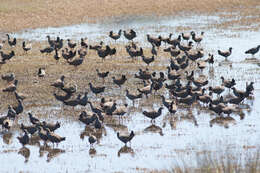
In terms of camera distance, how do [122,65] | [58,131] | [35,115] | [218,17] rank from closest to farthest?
1. [58,131]
2. [35,115]
3. [122,65]
4. [218,17]

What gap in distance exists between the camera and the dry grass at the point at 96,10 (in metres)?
45.6

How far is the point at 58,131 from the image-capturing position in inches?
861

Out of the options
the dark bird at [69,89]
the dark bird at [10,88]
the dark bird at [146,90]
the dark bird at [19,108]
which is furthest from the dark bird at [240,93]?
the dark bird at [10,88]

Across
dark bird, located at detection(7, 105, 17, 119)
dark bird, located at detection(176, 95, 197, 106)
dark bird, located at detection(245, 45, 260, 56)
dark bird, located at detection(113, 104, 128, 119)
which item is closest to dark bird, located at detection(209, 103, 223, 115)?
dark bird, located at detection(176, 95, 197, 106)

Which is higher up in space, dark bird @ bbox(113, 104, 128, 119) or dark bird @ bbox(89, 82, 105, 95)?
dark bird @ bbox(89, 82, 105, 95)

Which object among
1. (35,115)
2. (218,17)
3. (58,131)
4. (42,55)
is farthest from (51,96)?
(218,17)

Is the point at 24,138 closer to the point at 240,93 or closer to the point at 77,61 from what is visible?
the point at 240,93

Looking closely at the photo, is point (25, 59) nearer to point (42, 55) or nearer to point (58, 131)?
point (42, 55)

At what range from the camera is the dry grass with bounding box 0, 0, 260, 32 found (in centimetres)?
4556

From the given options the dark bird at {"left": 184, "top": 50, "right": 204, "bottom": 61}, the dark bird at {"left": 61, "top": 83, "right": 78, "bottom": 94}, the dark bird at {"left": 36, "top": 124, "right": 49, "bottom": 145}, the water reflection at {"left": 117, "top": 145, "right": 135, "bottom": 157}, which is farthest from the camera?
the dark bird at {"left": 184, "top": 50, "right": 204, "bottom": 61}

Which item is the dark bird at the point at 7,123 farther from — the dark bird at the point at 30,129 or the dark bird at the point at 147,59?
the dark bird at the point at 147,59

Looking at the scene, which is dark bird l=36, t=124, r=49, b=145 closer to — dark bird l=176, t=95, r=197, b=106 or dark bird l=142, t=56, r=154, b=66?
dark bird l=176, t=95, r=197, b=106

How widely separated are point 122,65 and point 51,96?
6141 mm

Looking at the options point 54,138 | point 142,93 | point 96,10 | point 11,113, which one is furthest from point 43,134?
point 96,10
